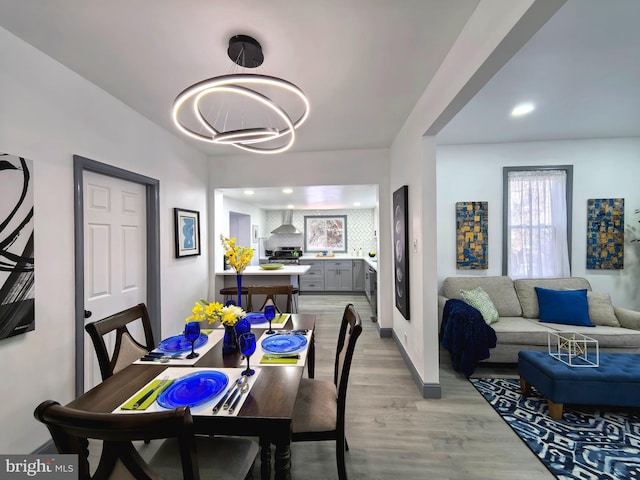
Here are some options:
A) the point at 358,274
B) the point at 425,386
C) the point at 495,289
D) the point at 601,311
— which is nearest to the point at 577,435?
the point at 425,386

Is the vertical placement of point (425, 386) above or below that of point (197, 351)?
below

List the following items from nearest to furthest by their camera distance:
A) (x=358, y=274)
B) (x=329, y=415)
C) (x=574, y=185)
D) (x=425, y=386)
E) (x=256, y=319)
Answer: (x=329, y=415) → (x=256, y=319) → (x=425, y=386) → (x=574, y=185) → (x=358, y=274)

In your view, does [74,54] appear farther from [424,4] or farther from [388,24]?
[424,4]

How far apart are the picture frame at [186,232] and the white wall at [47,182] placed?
33.3 inches

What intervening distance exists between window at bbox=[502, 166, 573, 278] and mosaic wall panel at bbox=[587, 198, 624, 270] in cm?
26

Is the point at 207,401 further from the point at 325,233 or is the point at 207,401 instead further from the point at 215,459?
the point at 325,233

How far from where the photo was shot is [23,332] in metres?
1.49

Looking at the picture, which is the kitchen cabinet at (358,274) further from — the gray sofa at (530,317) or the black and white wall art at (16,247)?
the black and white wall art at (16,247)

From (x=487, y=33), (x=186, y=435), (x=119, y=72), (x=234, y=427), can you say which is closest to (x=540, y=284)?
(x=487, y=33)

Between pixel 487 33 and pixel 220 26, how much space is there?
1.41m

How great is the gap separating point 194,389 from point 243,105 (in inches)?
86.9

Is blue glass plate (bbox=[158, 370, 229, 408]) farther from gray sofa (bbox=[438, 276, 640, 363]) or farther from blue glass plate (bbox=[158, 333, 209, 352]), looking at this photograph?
gray sofa (bbox=[438, 276, 640, 363])

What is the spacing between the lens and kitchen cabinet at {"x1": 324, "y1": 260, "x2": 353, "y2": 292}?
21.4 ft

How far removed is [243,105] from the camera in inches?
90.7
